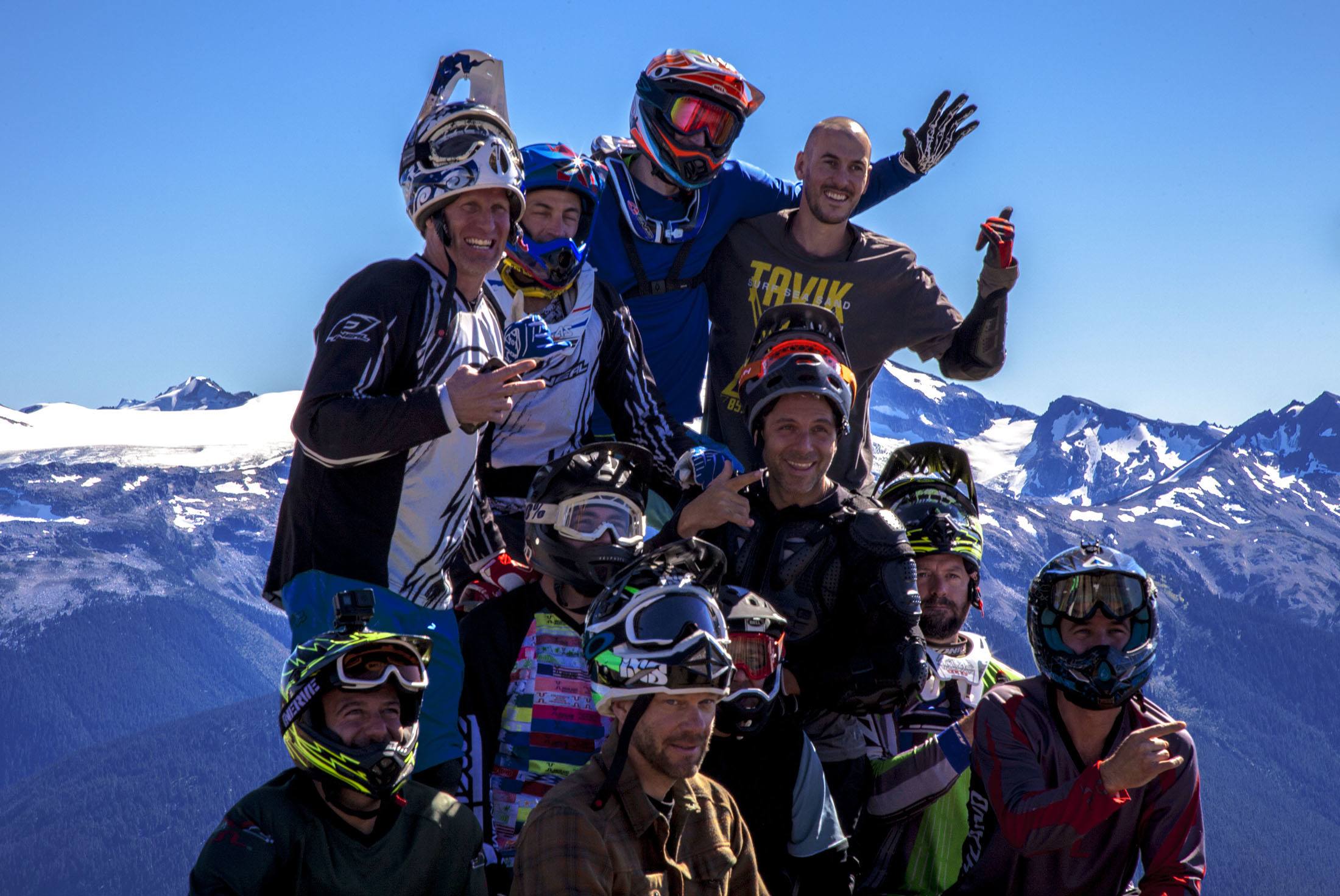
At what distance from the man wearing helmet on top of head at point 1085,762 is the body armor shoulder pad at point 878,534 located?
2.56 feet

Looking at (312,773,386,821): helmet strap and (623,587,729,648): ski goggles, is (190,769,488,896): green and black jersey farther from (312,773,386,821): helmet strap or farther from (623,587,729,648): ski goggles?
(623,587,729,648): ski goggles

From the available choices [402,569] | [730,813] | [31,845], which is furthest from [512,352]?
[31,845]

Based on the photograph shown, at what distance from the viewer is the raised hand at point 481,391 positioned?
19.0 ft

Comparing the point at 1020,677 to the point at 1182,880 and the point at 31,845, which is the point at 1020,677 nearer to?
the point at 1182,880

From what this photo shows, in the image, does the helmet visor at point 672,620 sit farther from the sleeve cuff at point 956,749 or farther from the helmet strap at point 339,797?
the sleeve cuff at point 956,749

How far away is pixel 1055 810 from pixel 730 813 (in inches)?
71.4

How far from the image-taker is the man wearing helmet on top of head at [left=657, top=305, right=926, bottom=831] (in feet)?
22.0

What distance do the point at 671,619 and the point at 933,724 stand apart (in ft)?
8.43

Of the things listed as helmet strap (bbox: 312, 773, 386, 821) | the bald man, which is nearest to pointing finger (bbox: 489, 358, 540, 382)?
helmet strap (bbox: 312, 773, 386, 821)

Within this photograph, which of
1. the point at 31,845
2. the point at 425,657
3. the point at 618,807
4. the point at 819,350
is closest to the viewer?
the point at 618,807

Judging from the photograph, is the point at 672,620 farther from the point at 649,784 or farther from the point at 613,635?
the point at 649,784

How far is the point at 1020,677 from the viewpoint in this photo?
758cm

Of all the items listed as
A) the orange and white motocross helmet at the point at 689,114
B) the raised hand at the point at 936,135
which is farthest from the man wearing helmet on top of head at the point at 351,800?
the raised hand at the point at 936,135

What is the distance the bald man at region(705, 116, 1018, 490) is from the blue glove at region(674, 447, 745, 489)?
185cm
